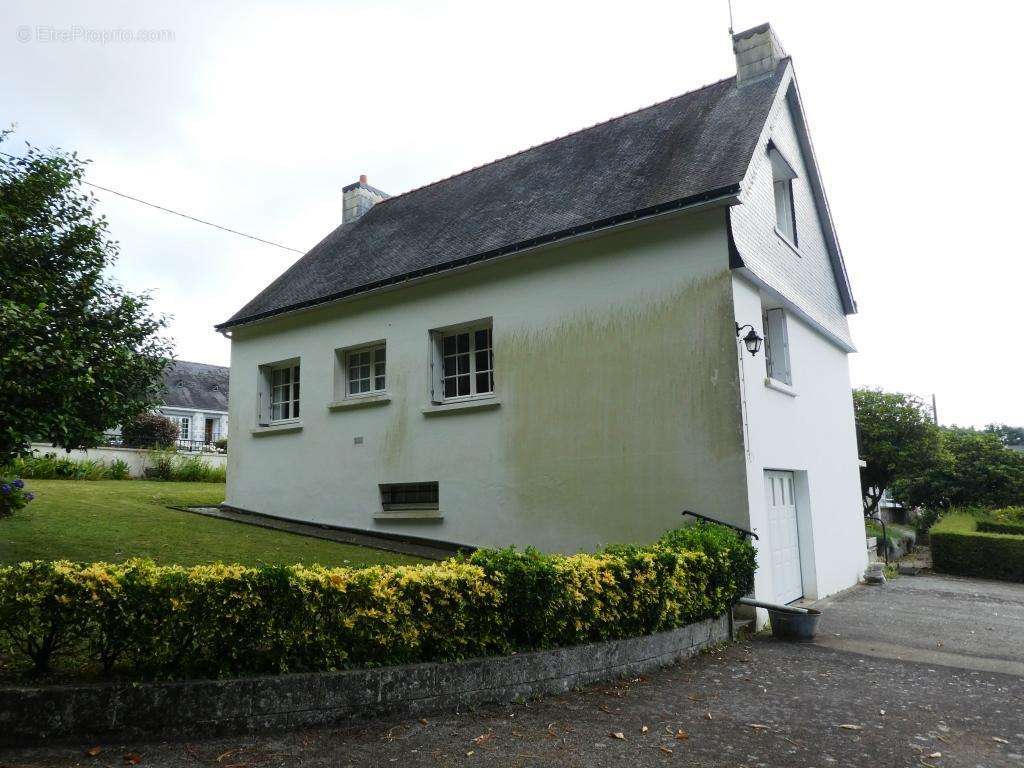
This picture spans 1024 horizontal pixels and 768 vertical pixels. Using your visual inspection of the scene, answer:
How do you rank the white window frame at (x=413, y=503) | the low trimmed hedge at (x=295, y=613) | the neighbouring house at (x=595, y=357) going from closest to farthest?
the low trimmed hedge at (x=295, y=613), the neighbouring house at (x=595, y=357), the white window frame at (x=413, y=503)

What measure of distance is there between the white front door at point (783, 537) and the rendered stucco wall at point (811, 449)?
197mm

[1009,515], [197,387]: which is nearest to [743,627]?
[1009,515]

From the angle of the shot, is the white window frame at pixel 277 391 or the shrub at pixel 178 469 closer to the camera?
the white window frame at pixel 277 391

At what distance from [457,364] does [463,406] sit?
107cm

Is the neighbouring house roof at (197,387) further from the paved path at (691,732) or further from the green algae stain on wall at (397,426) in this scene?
the paved path at (691,732)

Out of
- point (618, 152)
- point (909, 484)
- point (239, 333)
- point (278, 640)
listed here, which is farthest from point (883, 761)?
point (909, 484)

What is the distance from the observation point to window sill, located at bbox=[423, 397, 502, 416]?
37.3ft

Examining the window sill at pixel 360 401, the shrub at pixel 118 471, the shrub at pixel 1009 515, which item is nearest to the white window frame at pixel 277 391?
the window sill at pixel 360 401

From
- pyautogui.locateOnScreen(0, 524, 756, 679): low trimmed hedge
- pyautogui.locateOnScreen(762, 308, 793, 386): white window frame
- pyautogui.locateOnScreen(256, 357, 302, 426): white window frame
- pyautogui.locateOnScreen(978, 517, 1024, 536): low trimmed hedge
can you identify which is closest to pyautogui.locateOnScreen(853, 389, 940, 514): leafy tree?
pyautogui.locateOnScreen(978, 517, 1024, 536): low trimmed hedge

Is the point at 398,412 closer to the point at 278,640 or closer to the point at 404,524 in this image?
the point at 404,524

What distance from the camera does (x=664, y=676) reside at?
6660mm

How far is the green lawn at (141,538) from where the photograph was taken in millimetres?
9045

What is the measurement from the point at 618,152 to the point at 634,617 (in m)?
8.90

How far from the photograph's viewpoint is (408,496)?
12.5m
